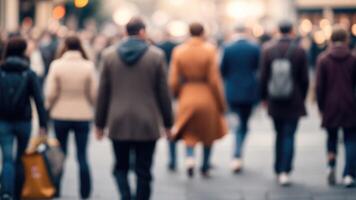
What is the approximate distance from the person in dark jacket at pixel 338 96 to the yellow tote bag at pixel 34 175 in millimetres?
3368

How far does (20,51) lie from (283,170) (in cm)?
363

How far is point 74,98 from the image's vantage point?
33.0 ft

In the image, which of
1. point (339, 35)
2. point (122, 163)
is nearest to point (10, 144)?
point (122, 163)

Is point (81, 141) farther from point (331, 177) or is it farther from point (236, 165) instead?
point (331, 177)

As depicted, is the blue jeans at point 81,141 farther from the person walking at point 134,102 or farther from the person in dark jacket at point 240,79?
the person in dark jacket at point 240,79

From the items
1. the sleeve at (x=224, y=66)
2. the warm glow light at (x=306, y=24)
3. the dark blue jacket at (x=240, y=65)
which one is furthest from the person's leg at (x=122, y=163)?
the warm glow light at (x=306, y=24)

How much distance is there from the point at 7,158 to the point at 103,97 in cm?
153

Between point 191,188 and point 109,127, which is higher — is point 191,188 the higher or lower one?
the lower one

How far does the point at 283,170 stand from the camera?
1116 centimetres

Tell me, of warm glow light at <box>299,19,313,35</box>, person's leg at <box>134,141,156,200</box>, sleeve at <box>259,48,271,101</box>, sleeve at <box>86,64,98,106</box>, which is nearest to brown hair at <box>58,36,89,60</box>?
sleeve at <box>86,64,98,106</box>

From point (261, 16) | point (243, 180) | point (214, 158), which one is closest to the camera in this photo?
point (243, 180)

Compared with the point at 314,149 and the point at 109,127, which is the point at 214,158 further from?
the point at 109,127

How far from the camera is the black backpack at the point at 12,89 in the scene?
9.21m

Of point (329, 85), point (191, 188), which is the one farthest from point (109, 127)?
point (329, 85)
